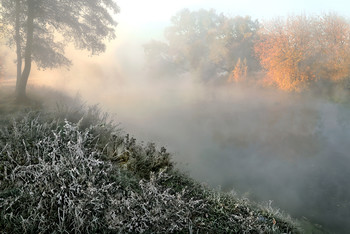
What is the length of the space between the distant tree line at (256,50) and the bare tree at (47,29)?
1738 centimetres

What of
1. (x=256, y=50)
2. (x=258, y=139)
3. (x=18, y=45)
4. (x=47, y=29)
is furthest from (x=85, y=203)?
(x=256, y=50)

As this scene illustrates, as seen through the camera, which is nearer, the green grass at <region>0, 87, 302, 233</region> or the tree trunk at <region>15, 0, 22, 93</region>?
the green grass at <region>0, 87, 302, 233</region>

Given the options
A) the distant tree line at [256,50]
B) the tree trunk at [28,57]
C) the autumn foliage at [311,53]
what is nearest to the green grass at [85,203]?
the tree trunk at [28,57]

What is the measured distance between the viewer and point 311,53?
2109 cm

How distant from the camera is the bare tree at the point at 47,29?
9.01 m

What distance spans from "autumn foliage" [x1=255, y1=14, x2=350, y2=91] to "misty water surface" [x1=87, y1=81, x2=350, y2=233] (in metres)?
1.79

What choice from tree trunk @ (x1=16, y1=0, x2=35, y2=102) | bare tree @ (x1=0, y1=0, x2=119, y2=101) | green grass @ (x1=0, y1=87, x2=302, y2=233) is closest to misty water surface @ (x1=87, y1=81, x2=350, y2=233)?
green grass @ (x1=0, y1=87, x2=302, y2=233)

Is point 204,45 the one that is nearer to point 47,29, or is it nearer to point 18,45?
point 47,29

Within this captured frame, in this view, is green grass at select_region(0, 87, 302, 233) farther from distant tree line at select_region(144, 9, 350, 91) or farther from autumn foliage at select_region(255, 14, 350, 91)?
distant tree line at select_region(144, 9, 350, 91)

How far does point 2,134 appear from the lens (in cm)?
→ 461

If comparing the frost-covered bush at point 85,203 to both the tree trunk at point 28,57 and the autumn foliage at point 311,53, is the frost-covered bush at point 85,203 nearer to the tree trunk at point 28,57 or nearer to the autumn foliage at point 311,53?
the tree trunk at point 28,57

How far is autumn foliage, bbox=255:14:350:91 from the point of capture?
822 inches

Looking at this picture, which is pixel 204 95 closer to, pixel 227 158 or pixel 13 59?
pixel 227 158

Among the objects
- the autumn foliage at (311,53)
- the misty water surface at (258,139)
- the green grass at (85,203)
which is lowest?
the green grass at (85,203)
